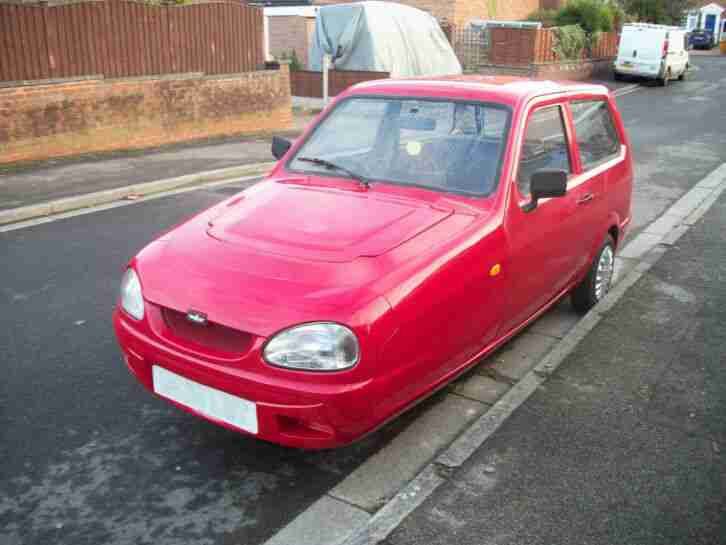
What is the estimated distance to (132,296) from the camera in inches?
146

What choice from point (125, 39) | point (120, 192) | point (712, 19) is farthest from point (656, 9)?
point (120, 192)

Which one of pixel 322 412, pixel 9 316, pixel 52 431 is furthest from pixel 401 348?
pixel 9 316

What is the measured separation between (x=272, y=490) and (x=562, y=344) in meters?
2.50

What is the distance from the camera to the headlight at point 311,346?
3.17m

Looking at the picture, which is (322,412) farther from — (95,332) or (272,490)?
(95,332)

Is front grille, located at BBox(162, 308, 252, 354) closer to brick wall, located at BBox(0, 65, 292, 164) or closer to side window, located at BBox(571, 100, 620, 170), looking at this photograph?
side window, located at BBox(571, 100, 620, 170)

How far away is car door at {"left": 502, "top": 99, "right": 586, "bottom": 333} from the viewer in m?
4.34

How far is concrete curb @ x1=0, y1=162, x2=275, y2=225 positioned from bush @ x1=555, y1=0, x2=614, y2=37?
86.6ft

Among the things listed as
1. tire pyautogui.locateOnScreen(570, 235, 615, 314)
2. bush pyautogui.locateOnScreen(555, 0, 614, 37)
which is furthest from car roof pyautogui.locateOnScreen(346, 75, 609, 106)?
bush pyautogui.locateOnScreen(555, 0, 614, 37)

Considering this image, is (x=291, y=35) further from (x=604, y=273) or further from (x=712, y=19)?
(x=712, y=19)

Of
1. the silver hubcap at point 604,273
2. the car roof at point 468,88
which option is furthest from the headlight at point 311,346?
the silver hubcap at point 604,273

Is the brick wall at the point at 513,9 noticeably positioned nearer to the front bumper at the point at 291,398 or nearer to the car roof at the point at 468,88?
the car roof at the point at 468,88

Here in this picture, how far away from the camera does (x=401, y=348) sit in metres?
3.39

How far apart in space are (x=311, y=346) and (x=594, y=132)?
342 centimetres
